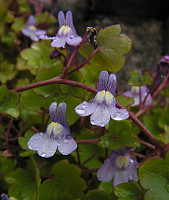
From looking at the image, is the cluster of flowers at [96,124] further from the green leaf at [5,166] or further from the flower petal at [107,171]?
the green leaf at [5,166]

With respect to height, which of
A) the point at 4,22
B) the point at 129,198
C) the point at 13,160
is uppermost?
the point at 4,22

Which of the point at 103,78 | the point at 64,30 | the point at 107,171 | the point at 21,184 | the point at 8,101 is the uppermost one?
the point at 64,30

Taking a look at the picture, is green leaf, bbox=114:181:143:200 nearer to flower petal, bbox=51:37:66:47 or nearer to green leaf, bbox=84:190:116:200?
green leaf, bbox=84:190:116:200

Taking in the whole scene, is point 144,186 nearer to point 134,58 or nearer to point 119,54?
point 119,54

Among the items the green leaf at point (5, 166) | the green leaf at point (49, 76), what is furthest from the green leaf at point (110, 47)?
the green leaf at point (5, 166)

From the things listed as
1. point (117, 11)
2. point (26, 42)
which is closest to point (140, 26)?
point (117, 11)

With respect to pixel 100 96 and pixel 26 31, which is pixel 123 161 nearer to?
pixel 100 96

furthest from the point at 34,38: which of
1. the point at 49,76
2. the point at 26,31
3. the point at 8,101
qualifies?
the point at 8,101
